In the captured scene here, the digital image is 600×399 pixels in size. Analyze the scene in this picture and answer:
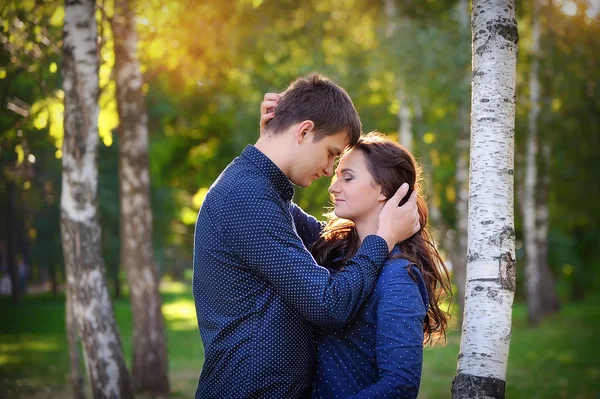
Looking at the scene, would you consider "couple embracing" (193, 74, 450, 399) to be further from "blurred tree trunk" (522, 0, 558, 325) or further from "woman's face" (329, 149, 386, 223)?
"blurred tree trunk" (522, 0, 558, 325)

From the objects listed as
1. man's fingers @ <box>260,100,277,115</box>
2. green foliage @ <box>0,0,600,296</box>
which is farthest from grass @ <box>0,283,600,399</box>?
man's fingers @ <box>260,100,277,115</box>

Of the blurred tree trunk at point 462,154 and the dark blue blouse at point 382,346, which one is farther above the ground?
the blurred tree trunk at point 462,154

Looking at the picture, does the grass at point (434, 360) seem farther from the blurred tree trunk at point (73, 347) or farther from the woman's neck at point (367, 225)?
the woman's neck at point (367, 225)

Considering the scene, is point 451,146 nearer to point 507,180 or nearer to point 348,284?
point 507,180

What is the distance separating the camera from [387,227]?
9.41 ft

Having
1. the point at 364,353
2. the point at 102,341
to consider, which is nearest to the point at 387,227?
the point at 364,353

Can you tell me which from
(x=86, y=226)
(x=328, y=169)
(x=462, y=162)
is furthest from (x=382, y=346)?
(x=462, y=162)

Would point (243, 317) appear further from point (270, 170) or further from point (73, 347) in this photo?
point (73, 347)

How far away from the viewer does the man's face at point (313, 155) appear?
2.97 m

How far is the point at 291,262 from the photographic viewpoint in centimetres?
264

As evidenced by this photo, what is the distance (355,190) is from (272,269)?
2.14 feet

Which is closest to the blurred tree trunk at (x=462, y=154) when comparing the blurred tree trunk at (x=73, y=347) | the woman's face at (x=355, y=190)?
the blurred tree trunk at (x=73, y=347)

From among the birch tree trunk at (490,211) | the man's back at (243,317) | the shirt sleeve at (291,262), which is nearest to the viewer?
the shirt sleeve at (291,262)

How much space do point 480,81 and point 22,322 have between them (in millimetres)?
20177
